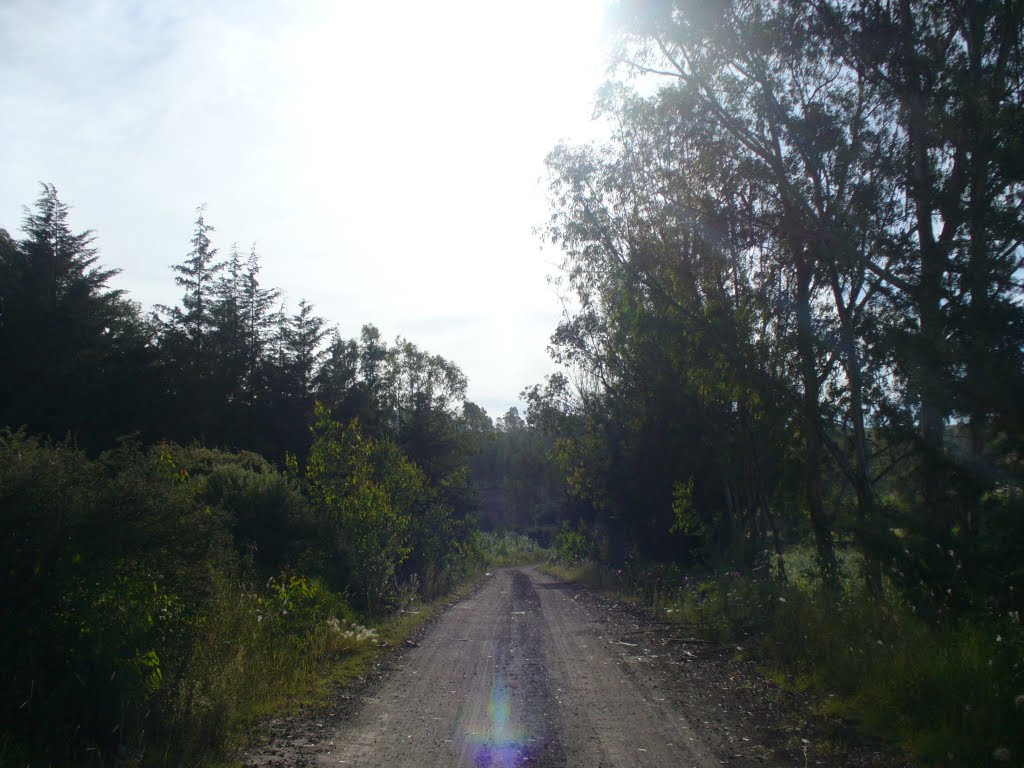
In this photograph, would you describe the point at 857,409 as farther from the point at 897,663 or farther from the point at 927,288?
the point at 897,663

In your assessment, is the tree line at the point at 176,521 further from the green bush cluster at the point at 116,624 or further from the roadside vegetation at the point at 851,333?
the roadside vegetation at the point at 851,333

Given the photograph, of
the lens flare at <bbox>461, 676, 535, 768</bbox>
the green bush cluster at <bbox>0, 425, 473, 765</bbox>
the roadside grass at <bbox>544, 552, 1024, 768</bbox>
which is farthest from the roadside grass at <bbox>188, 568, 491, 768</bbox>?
the roadside grass at <bbox>544, 552, 1024, 768</bbox>

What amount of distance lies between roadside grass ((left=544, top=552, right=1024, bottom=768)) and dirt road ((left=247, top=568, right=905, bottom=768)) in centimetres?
66

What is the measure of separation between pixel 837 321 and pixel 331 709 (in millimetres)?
9925

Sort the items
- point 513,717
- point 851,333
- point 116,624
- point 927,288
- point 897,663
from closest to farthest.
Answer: point 116,624, point 897,663, point 513,717, point 927,288, point 851,333

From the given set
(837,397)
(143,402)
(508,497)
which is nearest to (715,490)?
(837,397)

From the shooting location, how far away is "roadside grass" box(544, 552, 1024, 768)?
5410mm

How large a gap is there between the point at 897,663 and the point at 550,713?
3308mm

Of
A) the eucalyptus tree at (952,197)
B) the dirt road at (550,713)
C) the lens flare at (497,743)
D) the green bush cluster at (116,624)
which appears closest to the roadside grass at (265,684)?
the green bush cluster at (116,624)

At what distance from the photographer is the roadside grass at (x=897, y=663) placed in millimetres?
5410

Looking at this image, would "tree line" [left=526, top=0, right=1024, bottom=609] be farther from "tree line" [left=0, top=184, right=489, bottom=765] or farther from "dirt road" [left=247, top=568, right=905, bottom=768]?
"tree line" [left=0, top=184, right=489, bottom=765]

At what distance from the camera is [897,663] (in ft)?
22.0

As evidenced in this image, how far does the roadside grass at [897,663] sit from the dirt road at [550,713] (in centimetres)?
66

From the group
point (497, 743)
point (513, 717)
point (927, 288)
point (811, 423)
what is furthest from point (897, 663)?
point (811, 423)
